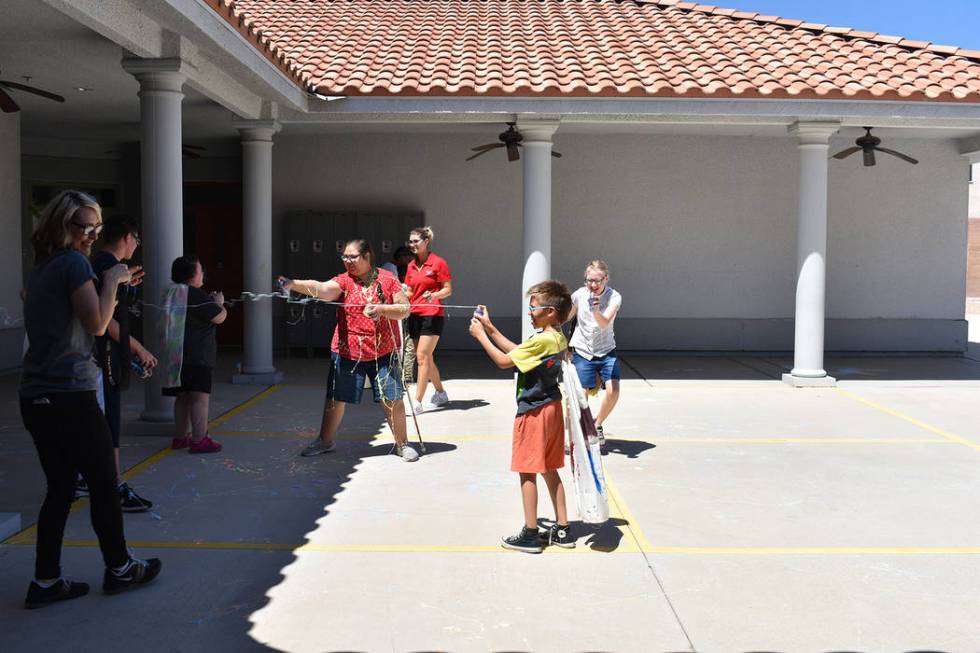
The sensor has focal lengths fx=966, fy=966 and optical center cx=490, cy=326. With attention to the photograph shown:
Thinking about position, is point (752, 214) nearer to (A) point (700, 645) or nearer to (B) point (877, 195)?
(B) point (877, 195)

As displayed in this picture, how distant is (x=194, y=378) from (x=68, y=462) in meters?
3.04

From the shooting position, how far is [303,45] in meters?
12.7

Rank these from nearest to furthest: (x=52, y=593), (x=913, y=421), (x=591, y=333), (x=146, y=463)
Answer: (x=52, y=593)
(x=146, y=463)
(x=591, y=333)
(x=913, y=421)

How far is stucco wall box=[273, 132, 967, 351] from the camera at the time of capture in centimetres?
1409

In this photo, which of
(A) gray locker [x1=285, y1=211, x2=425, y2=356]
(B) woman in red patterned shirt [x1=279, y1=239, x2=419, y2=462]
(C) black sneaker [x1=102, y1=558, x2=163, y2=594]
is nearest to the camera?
(C) black sneaker [x1=102, y1=558, x2=163, y2=594]

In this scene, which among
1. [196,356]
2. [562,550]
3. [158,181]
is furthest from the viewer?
[158,181]

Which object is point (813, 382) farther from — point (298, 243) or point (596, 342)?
point (298, 243)

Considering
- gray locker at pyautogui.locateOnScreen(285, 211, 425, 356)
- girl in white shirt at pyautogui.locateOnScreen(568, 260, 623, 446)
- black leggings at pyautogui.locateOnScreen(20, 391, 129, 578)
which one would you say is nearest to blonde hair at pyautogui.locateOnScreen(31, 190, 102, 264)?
black leggings at pyautogui.locateOnScreen(20, 391, 129, 578)

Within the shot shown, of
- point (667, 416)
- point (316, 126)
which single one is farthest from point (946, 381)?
Result: point (316, 126)

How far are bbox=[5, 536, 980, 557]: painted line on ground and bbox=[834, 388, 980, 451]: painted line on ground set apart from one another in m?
3.18

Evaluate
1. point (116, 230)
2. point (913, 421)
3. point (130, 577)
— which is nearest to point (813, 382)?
point (913, 421)

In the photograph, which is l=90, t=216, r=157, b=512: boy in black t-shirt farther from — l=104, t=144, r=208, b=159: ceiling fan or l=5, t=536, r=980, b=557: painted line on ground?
l=104, t=144, r=208, b=159: ceiling fan

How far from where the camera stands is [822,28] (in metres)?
13.9

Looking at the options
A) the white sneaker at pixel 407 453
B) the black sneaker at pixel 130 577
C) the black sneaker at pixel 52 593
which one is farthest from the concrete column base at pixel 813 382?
the black sneaker at pixel 52 593
